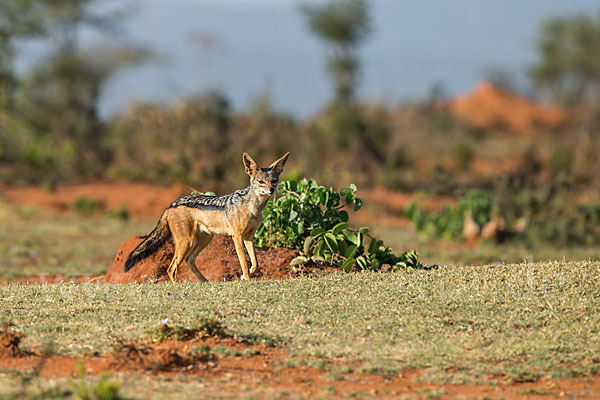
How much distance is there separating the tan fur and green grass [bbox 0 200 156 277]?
114 inches

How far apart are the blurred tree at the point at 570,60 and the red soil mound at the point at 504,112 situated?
2.05 m

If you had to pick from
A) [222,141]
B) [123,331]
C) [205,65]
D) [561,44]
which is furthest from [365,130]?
[561,44]

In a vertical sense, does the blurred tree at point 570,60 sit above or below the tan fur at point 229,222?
above

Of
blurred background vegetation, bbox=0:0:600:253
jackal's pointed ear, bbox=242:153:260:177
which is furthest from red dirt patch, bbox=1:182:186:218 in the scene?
jackal's pointed ear, bbox=242:153:260:177

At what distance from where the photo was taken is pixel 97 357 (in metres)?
5.73

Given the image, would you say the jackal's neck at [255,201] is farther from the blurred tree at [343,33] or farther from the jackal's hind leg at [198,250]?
the blurred tree at [343,33]

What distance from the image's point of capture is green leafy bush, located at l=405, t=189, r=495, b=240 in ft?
54.2

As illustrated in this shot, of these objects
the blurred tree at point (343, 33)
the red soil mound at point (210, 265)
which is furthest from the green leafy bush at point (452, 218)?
the blurred tree at point (343, 33)

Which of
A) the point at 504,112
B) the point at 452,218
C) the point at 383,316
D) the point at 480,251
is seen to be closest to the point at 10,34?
the point at 452,218

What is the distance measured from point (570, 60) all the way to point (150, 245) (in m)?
53.2

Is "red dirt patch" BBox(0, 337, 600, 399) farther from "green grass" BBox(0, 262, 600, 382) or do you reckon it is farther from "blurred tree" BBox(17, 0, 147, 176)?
"blurred tree" BBox(17, 0, 147, 176)

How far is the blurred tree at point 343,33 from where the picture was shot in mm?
41156

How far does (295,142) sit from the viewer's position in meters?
28.1

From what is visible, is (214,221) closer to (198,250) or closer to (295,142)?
(198,250)
